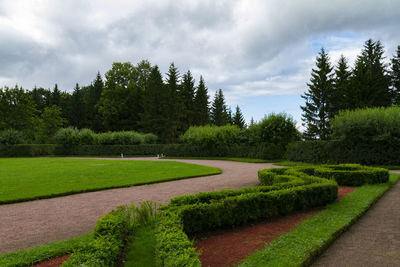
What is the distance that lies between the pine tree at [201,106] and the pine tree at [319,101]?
22.4 m

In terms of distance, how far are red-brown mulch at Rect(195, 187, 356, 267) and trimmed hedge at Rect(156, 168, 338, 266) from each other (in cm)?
26

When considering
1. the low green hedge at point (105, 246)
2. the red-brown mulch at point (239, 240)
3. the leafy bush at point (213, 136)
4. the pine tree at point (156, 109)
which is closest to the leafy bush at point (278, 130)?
the leafy bush at point (213, 136)

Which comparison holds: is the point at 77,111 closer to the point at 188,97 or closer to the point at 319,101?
the point at 188,97

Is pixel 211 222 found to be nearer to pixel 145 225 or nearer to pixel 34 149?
pixel 145 225

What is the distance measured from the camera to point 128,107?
57.7m

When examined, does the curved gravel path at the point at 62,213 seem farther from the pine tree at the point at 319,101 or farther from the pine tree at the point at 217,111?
the pine tree at the point at 217,111

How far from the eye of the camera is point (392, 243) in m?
5.15

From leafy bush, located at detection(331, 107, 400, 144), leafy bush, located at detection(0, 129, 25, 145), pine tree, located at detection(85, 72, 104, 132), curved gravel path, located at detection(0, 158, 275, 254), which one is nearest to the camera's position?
curved gravel path, located at detection(0, 158, 275, 254)

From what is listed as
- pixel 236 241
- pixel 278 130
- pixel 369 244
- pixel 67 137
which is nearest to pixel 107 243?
pixel 236 241

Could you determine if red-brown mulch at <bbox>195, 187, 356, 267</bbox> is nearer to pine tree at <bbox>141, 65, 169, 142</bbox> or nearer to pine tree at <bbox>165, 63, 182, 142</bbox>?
pine tree at <bbox>165, 63, 182, 142</bbox>

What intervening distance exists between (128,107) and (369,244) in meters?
56.3

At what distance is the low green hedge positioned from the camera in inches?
131

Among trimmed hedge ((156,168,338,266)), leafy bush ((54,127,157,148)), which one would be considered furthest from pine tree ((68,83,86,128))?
trimmed hedge ((156,168,338,266))

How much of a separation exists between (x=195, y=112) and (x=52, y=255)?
2170 inches
